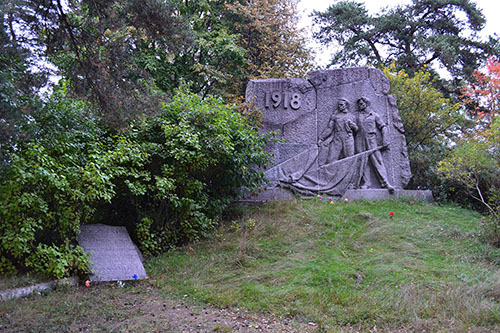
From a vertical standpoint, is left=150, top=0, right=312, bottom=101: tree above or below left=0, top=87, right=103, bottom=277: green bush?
above

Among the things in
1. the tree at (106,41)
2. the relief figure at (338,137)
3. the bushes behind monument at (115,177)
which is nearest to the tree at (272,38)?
the relief figure at (338,137)

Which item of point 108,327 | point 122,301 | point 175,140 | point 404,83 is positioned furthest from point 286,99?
point 108,327

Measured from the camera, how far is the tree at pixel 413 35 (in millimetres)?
17047

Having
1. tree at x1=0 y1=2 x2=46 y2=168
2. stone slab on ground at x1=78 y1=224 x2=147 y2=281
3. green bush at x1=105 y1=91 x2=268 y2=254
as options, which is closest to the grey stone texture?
green bush at x1=105 y1=91 x2=268 y2=254

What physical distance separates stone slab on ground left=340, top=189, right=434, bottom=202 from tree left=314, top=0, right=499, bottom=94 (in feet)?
30.6

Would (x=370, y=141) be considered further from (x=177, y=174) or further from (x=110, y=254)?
(x=110, y=254)

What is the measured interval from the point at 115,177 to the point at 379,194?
5906 mm

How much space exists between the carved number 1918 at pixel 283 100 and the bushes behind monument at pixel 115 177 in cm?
167

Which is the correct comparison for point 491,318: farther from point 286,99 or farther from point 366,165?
point 286,99

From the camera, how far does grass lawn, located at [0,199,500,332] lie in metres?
4.18

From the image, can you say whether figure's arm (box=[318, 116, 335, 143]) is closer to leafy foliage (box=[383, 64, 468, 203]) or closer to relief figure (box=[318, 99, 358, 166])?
relief figure (box=[318, 99, 358, 166])

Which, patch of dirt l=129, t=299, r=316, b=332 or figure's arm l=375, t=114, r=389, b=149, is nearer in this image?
patch of dirt l=129, t=299, r=316, b=332

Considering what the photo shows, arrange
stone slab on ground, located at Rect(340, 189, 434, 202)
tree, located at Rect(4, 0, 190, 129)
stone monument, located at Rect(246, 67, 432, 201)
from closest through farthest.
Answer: tree, located at Rect(4, 0, 190, 129) < stone slab on ground, located at Rect(340, 189, 434, 202) < stone monument, located at Rect(246, 67, 432, 201)

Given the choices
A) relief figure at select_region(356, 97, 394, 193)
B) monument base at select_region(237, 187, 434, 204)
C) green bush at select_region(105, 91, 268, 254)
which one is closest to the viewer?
green bush at select_region(105, 91, 268, 254)
